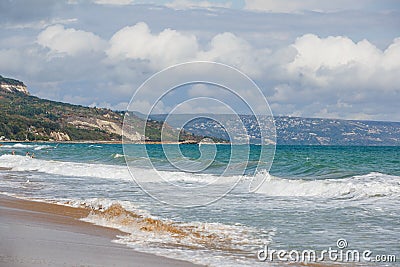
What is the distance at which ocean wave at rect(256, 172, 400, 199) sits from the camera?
2016 centimetres

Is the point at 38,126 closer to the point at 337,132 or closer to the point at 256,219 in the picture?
the point at 337,132

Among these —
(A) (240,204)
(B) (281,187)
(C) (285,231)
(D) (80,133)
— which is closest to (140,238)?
(C) (285,231)

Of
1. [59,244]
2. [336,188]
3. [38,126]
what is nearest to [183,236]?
[59,244]

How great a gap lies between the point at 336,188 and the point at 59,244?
14.8 m

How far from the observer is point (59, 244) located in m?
9.90

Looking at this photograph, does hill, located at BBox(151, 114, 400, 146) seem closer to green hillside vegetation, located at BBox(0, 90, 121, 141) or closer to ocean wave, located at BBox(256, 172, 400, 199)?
ocean wave, located at BBox(256, 172, 400, 199)

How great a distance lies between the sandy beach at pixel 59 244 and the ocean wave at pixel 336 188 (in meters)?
10.8

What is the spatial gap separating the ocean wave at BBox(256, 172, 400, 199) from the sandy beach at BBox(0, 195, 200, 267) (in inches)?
424

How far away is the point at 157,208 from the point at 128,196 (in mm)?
3883

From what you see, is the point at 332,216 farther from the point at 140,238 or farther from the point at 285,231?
the point at 140,238

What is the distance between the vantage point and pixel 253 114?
15.4 meters

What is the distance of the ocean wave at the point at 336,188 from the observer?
20156 mm

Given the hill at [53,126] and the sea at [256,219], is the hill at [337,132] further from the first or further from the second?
the hill at [53,126]

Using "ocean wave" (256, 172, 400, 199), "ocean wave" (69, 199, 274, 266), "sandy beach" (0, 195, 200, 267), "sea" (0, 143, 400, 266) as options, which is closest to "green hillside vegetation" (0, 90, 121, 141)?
"ocean wave" (256, 172, 400, 199)
